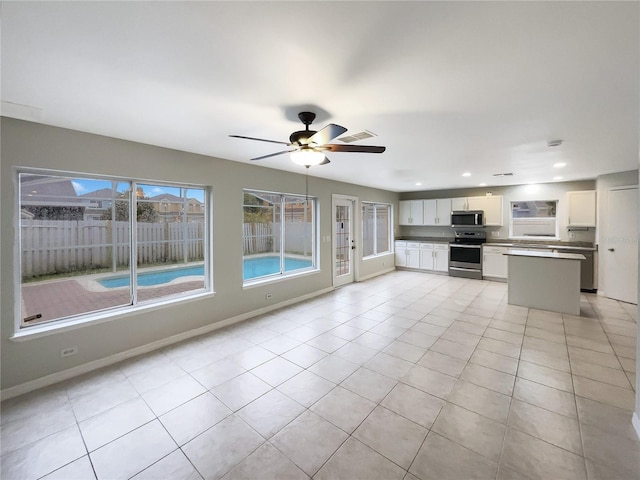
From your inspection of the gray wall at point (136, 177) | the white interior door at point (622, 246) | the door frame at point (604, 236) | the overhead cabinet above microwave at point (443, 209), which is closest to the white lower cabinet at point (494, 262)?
the overhead cabinet above microwave at point (443, 209)

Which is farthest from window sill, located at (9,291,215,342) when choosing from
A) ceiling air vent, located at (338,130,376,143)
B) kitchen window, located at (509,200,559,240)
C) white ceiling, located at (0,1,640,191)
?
kitchen window, located at (509,200,559,240)

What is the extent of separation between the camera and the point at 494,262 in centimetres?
657

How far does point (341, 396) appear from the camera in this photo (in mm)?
2330

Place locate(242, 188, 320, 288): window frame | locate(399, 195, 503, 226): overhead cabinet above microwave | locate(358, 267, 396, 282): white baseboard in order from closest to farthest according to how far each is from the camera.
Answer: locate(242, 188, 320, 288): window frame → locate(399, 195, 503, 226): overhead cabinet above microwave → locate(358, 267, 396, 282): white baseboard

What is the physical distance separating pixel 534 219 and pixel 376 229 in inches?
153

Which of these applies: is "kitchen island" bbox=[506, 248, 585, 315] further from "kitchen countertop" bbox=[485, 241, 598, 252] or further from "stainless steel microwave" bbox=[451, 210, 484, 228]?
"stainless steel microwave" bbox=[451, 210, 484, 228]

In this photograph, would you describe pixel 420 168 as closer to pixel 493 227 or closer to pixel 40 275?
pixel 493 227

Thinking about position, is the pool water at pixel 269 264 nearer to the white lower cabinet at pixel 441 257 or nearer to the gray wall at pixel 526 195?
the white lower cabinet at pixel 441 257

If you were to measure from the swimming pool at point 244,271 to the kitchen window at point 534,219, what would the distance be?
540 centimetres

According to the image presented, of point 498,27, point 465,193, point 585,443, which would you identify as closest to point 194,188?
point 498,27

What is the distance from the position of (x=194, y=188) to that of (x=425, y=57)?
10.7 ft

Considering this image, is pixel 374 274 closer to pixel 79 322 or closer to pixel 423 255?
pixel 423 255

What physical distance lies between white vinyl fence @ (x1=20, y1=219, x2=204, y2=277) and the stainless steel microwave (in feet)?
21.1

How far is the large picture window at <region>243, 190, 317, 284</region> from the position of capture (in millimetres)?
4588
